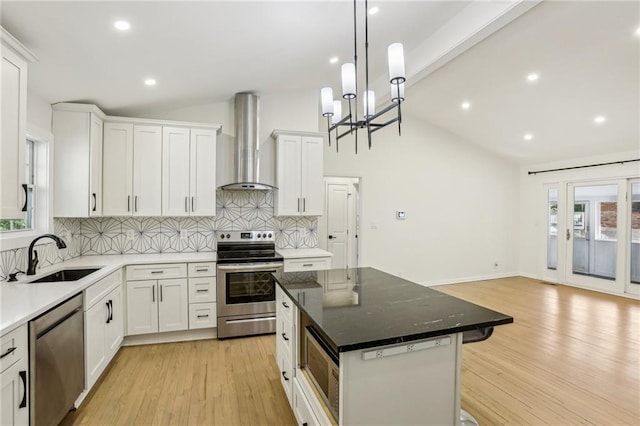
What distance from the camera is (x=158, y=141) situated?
3727 millimetres

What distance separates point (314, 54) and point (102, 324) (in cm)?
311

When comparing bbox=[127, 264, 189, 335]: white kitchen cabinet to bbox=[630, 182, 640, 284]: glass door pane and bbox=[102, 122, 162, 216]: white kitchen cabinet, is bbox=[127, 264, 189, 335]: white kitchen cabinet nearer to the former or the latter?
bbox=[102, 122, 162, 216]: white kitchen cabinet

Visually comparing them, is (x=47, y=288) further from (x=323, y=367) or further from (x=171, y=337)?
(x=323, y=367)

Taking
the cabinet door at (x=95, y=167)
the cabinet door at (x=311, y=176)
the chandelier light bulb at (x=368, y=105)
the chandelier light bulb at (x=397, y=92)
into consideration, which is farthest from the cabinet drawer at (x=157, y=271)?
the chandelier light bulb at (x=397, y=92)

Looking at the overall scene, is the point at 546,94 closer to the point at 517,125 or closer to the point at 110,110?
the point at 517,125

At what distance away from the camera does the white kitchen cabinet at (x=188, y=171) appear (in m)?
3.77

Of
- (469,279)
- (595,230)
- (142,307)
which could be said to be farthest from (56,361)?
(595,230)

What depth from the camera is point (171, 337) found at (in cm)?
362

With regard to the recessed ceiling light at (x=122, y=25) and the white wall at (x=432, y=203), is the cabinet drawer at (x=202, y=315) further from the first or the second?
the white wall at (x=432, y=203)

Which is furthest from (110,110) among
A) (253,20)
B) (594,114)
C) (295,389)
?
(594,114)

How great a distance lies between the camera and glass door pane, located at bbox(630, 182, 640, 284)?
17.6ft

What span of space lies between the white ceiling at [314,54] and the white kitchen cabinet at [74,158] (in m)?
0.16

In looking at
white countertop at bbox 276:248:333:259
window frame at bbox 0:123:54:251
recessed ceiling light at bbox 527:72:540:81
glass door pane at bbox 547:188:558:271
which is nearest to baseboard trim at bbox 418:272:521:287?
glass door pane at bbox 547:188:558:271

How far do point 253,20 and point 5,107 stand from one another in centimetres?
162
